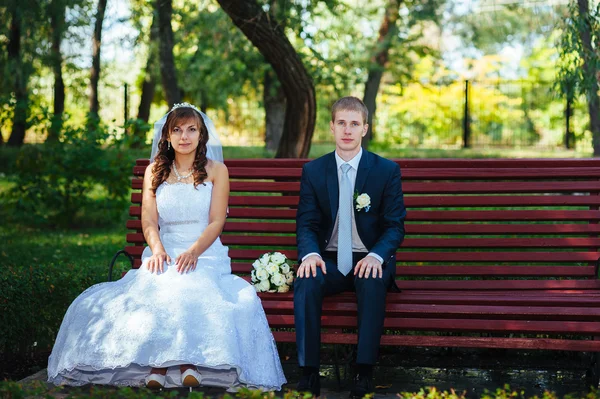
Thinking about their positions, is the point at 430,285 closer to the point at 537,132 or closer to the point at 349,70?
the point at 349,70

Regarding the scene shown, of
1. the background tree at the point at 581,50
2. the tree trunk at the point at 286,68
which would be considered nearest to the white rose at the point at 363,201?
the background tree at the point at 581,50

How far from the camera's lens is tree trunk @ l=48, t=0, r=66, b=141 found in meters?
10.7

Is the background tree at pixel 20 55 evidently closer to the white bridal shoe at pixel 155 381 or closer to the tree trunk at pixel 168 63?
the tree trunk at pixel 168 63

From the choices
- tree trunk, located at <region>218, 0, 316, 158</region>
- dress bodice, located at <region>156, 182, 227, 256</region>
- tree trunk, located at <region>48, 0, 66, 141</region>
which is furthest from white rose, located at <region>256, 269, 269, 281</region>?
tree trunk, located at <region>48, 0, 66, 141</region>

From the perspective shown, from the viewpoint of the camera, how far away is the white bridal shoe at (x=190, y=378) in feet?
14.8

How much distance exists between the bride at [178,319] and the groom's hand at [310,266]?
30cm

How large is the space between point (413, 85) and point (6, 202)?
13.5m

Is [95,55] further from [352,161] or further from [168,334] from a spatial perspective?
[168,334]

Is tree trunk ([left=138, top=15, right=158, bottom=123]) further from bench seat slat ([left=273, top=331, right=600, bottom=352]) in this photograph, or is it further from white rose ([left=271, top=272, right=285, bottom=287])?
bench seat slat ([left=273, top=331, right=600, bottom=352])

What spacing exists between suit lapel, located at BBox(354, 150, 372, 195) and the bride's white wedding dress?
0.90m

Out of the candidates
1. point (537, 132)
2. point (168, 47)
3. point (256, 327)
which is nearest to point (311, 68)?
point (168, 47)

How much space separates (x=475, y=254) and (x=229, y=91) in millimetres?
14980

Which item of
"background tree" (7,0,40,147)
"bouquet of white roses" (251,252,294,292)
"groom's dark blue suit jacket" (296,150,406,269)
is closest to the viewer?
"bouquet of white roses" (251,252,294,292)

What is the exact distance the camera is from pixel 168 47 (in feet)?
49.7
